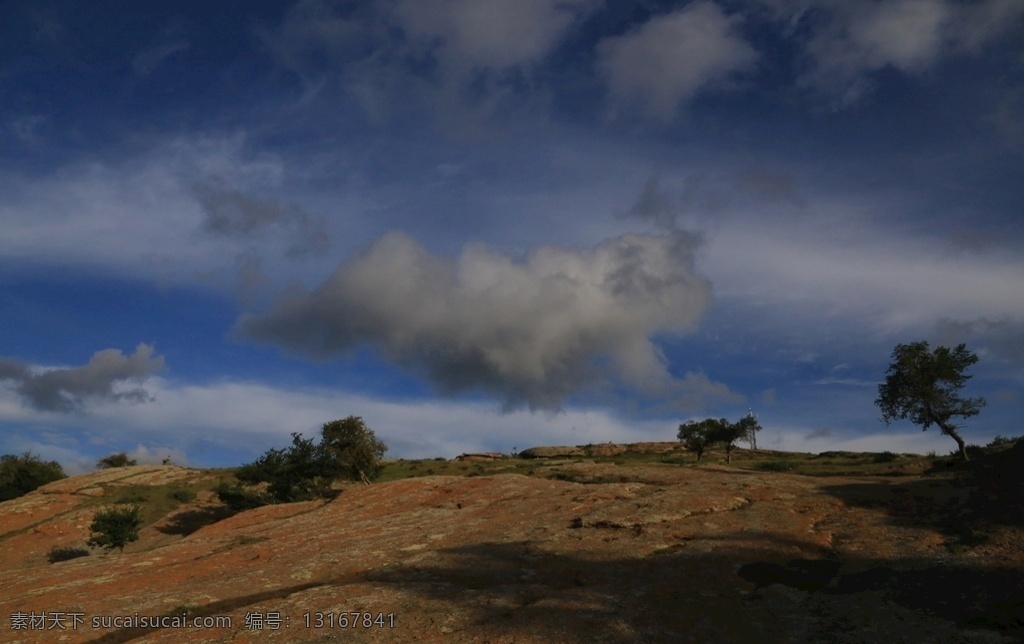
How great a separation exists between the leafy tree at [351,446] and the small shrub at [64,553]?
2256 centimetres

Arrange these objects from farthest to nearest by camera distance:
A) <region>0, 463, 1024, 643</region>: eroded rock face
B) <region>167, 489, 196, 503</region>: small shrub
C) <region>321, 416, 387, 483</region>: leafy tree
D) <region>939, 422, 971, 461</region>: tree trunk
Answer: <region>167, 489, 196, 503</region>: small shrub → <region>321, 416, 387, 483</region>: leafy tree → <region>939, 422, 971, 461</region>: tree trunk → <region>0, 463, 1024, 643</region>: eroded rock face

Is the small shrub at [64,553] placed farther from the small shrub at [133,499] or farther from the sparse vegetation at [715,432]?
the sparse vegetation at [715,432]

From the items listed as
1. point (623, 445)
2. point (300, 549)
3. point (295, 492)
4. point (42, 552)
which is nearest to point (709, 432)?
point (623, 445)

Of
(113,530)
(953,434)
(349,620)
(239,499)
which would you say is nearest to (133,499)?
(239,499)

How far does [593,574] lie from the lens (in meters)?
18.6

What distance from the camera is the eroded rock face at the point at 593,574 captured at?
14570 mm

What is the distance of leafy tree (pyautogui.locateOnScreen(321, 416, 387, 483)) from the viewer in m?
63.0

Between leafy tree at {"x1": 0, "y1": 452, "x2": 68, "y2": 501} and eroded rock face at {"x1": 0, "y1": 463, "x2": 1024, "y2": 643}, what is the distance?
2937 inches

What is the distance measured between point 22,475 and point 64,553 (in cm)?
4410

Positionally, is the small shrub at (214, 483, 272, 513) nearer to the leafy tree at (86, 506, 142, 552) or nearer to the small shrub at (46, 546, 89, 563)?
the small shrub at (46, 546, 89, 563)

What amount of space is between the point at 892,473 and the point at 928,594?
2424 cm

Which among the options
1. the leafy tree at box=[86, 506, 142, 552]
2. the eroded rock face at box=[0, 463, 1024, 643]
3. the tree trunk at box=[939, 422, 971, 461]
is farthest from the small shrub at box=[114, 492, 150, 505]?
the tree trunk at box=[939, 422, 971, 461]

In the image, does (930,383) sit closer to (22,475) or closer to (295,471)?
(295,471)

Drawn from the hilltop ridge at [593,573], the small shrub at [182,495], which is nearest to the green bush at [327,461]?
the small shrub at [182,495]
